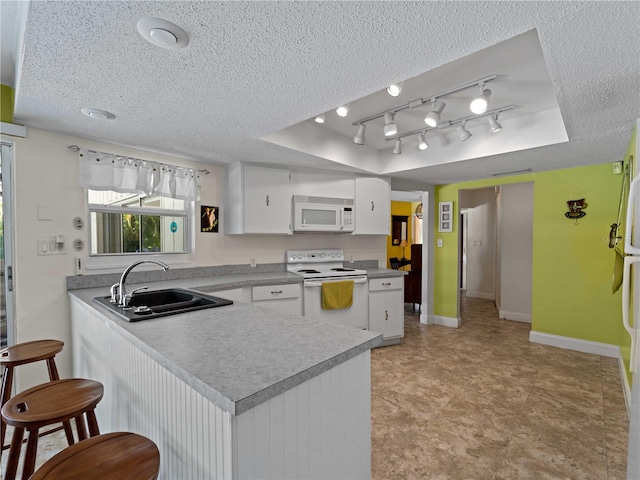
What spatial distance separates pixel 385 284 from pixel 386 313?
0.35 meters

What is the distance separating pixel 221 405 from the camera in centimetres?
82

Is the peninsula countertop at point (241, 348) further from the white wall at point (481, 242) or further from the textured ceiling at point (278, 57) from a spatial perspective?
the white wall at point (481, 242)

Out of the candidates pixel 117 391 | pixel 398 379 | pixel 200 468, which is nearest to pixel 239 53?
pixel 200 468

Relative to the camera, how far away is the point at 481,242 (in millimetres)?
6418

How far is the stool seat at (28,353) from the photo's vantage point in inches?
65.4

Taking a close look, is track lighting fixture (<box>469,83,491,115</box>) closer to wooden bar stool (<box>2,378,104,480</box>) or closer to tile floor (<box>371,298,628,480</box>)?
tile floor (<box>371,298,628,480</box>)

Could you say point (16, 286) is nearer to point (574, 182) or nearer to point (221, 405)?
point (221, 405)

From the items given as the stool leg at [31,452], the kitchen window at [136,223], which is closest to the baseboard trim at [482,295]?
the kitchen window at [136,223]

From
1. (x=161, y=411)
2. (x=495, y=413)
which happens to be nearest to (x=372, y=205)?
(x=495, y=413)

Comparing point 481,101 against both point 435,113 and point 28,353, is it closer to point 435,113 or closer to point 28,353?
point 435,113

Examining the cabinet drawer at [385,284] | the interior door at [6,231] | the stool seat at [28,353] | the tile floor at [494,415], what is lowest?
the tile floor at [494,415]

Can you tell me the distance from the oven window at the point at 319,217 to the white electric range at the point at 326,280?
464 mm

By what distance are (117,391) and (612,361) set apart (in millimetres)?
4389

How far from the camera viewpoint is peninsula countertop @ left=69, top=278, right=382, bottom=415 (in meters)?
0.88
